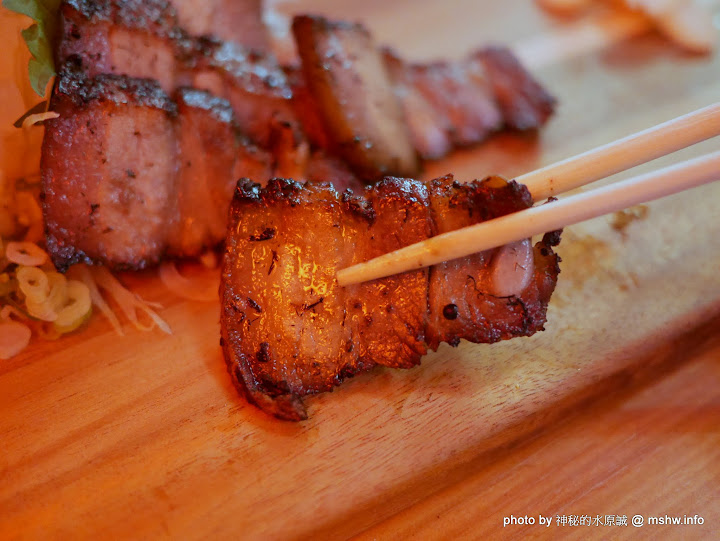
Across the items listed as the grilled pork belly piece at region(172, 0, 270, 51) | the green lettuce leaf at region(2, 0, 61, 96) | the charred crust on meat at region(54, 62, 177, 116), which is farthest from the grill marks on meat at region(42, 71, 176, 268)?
the grilled pork belly piece at region(172, 0, 270, 51)

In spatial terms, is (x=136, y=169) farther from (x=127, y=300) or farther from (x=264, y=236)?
(x=264, y=236)

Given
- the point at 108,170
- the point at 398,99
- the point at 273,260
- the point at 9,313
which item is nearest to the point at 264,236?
the point at 273,260

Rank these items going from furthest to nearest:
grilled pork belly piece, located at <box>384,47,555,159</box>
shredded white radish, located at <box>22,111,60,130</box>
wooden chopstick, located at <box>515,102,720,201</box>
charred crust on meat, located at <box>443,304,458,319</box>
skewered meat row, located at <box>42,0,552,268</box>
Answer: grilled pork belly piece, located at <box>384,47,555,159</box>
skewered meat row, located at <box>42,0,552,268</box>
shredded white radish, located at <box>22,111,60,130</box>
charred crust on meat, located at <box>443,304,458,319</box>
wooden chopstick, located at <box>515,102,720,201</box>

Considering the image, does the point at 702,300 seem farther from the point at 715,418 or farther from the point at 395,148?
the point at 395,148

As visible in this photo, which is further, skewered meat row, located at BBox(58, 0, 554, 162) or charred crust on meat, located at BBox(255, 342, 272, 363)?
skewered meat row, located at BBox(58, 0, 554, 162)

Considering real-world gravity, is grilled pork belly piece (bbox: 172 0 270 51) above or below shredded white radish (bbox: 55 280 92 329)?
above

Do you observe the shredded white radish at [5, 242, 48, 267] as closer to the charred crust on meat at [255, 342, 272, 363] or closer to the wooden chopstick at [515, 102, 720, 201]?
the charred crust on meat at [255, 342, 272, 363]

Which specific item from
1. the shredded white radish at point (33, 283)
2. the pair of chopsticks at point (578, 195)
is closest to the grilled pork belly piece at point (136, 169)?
the shredded white radish at point (33, 283)
